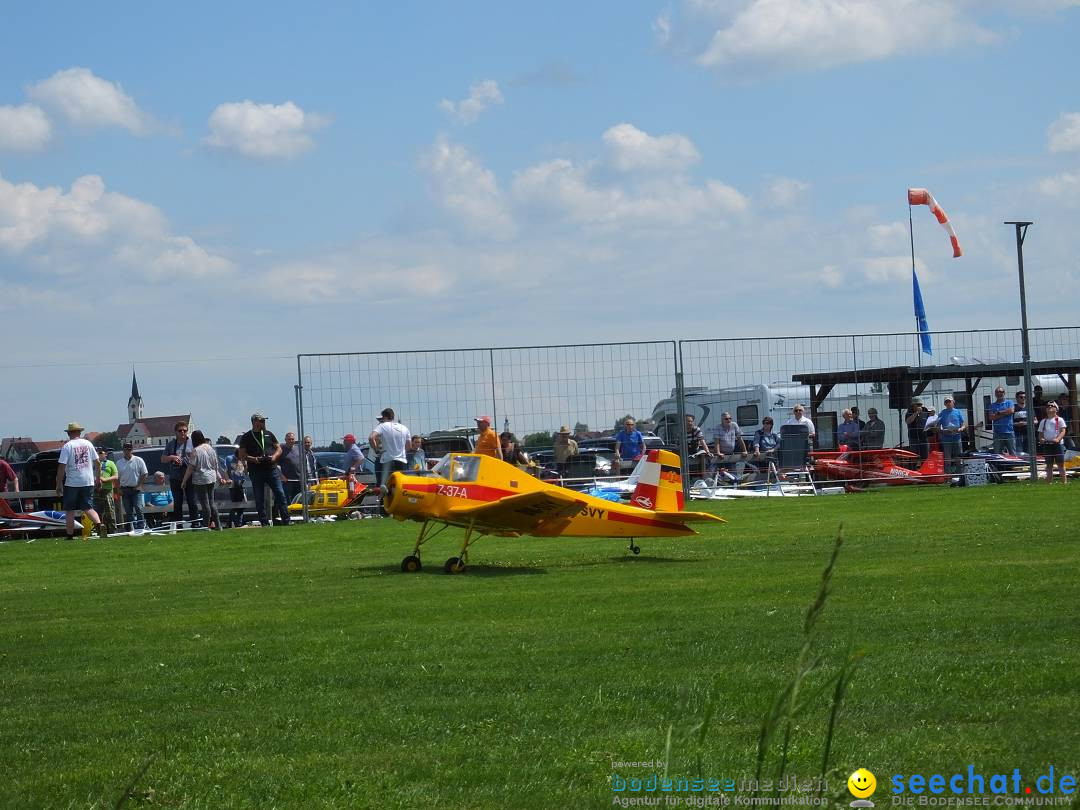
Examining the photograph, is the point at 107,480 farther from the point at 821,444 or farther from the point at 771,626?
the point at 771,626

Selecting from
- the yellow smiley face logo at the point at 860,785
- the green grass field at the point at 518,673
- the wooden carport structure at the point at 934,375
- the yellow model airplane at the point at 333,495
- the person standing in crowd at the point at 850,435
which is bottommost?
the yellow model airplane at the point at 333,495

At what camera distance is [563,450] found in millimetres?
22047

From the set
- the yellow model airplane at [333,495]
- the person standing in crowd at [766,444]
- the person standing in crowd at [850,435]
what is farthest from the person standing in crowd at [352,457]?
the person standing in crowd at [850,435]

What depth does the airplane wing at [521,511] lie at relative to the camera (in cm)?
1343

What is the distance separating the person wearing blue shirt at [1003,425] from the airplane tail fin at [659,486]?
1203 centimetres

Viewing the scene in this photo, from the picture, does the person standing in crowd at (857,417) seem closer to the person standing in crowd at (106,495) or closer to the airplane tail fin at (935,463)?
the airplane tail fin at (935,463)

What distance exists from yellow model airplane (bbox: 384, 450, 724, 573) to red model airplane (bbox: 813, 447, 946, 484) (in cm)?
999

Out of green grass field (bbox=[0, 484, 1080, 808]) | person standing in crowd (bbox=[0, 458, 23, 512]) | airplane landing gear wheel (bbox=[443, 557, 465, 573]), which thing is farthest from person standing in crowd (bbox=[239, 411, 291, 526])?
airplane landing gear wheel (bbox=[443, 557, 465, 573])

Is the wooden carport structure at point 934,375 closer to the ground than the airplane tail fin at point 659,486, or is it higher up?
higher up

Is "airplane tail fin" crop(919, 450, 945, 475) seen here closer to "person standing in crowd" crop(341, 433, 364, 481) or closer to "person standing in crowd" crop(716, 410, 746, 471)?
"person standing in crowd" crop(716, 410, 746, 471)

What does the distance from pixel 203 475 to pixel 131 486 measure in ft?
8.26

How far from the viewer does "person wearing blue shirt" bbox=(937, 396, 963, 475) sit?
24047mm

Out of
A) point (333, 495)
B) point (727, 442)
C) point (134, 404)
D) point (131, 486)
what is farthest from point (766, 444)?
point (134, 404)

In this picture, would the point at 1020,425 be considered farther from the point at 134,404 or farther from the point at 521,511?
the point at 134,404
